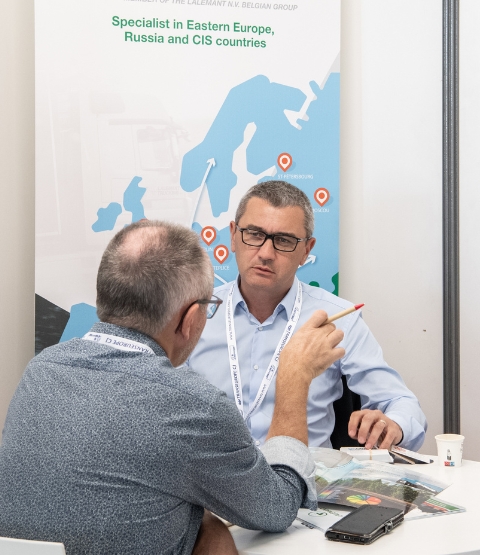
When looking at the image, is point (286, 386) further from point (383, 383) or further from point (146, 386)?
point (383, 383)

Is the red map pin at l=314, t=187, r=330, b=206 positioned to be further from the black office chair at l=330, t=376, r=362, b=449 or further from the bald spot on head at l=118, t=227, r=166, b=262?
the bald spot on head at l=118, t=227, r=166, b=262

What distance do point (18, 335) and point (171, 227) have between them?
1.83 meters

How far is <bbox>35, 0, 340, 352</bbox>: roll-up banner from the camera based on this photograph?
2979 millimetres

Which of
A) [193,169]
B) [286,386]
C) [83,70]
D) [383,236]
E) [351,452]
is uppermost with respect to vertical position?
[83,70]

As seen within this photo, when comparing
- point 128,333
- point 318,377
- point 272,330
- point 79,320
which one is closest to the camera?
point 128,333

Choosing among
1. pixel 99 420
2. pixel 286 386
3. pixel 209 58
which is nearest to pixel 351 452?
pixel 286 386

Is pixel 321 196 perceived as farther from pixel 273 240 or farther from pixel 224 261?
pixel 273 240

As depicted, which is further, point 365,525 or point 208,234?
point 208,234

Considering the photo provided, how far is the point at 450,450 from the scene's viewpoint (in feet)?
6.36

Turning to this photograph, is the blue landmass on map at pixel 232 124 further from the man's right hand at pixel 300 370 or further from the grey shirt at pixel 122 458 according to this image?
the grey shirt at pixel 122 458

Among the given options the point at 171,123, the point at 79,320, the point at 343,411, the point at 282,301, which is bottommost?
the point at 343,411

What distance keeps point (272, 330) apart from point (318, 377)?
0.25 m

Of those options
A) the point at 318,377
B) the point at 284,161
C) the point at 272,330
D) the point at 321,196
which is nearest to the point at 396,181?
the point at 321,196

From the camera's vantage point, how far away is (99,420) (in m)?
1.23
